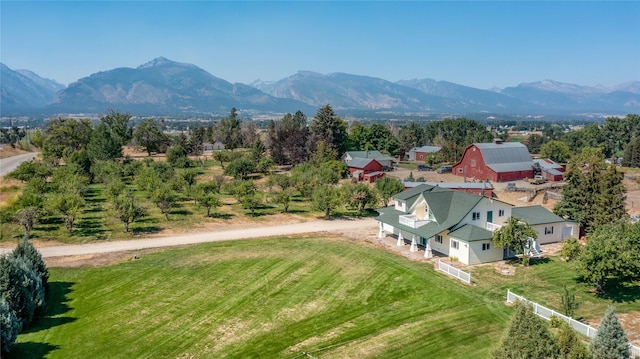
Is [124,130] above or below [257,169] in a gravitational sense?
above

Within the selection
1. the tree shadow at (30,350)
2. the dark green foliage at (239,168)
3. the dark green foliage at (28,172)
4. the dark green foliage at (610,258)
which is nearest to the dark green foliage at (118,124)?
the dark green foliage at (28,172)

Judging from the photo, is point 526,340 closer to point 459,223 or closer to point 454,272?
point 454,272

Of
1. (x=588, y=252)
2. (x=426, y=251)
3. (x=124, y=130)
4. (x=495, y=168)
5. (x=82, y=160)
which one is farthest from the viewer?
(x=124, y=130)

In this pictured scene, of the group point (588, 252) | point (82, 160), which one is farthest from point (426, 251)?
point (82, 160)

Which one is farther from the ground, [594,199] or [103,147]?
[103,147]

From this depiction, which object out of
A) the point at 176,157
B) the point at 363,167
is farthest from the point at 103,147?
the point at 363,167

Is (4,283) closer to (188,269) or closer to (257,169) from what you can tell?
(188,269)

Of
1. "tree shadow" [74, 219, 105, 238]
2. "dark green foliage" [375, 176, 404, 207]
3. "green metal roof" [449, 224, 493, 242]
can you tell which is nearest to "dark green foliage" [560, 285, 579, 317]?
"green metal roof" [449, 224, 493, 242]
